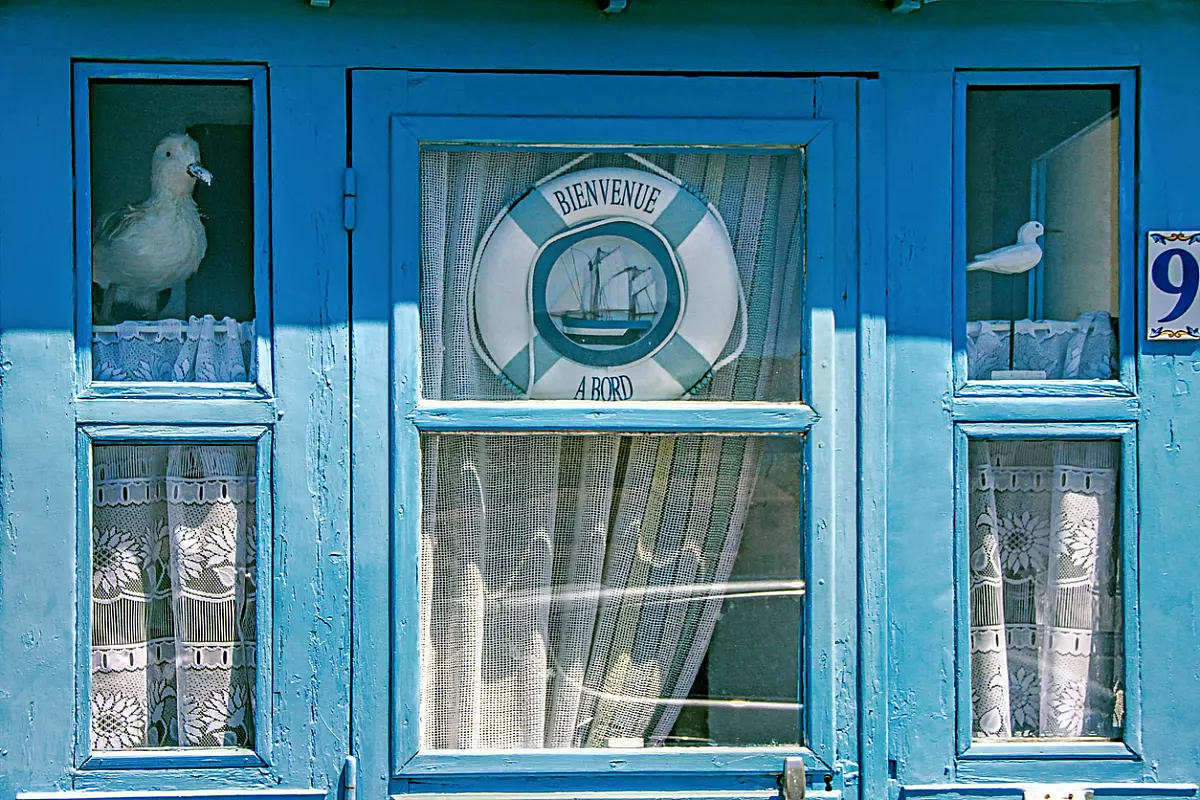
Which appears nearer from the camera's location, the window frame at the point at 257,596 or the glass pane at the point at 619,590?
the window frame at the point at 257,596

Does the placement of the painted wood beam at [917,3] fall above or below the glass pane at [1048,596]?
above

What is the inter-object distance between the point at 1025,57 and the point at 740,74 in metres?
0.69

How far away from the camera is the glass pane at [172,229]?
3070 mm

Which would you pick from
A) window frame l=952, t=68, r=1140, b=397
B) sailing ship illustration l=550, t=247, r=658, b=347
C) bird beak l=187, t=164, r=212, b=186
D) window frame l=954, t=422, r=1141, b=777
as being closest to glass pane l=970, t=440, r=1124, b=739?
window frame l=954, t=422, r=1141, b=777

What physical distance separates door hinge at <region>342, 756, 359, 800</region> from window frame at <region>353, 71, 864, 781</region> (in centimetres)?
5

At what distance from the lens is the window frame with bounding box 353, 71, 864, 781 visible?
3027mm

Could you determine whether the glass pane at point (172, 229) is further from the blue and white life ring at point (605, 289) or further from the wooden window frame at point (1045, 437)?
the wooden window frame at point (1045, 437)

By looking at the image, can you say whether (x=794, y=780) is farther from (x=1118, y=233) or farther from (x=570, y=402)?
(x=1118, y=233)

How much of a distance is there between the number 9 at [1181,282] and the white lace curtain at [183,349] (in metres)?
2.16

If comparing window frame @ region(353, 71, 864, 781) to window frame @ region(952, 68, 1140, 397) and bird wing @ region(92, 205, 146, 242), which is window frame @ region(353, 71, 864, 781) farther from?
bird wing @ region(92, 205, 146, 242)

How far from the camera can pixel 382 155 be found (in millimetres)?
3045

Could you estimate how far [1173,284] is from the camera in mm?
3115

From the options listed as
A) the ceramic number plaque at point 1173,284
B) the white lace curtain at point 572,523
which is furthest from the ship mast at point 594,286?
the ceramic number plaque at point 1173,284

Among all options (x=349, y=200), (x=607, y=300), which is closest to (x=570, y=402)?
(x=607, y=300)
